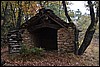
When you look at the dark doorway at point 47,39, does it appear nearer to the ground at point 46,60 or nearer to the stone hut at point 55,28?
the stone hut at point 55,28

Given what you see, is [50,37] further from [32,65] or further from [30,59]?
[32,65]

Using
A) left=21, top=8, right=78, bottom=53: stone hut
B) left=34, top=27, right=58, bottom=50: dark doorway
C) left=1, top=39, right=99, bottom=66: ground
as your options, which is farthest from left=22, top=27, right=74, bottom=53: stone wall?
left=34, top=27, right=58, bottom=50: dark doorway

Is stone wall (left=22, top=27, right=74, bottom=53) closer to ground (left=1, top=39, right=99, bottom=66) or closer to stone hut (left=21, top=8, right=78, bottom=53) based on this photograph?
stone hut (left=21, top=8, right=78, bottom=53)

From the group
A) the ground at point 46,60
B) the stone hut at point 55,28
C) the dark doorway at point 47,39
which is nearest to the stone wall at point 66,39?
the stone hut at point 55,28

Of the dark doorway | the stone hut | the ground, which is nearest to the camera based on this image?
the ground

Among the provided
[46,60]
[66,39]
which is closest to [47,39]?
[66,39]

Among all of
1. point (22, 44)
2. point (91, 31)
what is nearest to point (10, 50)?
point (22, 44)

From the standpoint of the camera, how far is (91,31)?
52.1 feet

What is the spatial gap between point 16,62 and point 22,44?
3.35 metres

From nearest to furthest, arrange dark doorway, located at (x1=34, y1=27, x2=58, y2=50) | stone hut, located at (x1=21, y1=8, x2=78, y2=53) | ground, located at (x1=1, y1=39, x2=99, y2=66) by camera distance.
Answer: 1. ground, located at (x1=1, y1=39, x2=99, y2=66)
2. stone hut, located at (x1=21, y1=8, x2=78, y2=53)
3. dark doorway, located at (x1=34, y1=27, x2=58, y2=50)

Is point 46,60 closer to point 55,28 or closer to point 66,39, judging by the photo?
point 66,39

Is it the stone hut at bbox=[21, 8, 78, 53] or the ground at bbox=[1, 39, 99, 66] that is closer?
the ground at bbox=[1, 39, 99, 66]

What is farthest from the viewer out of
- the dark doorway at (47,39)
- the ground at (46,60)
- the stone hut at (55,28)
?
the dark doorway at (47,39)

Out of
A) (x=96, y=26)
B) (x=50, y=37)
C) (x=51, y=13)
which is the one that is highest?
(x=51, y=13)
